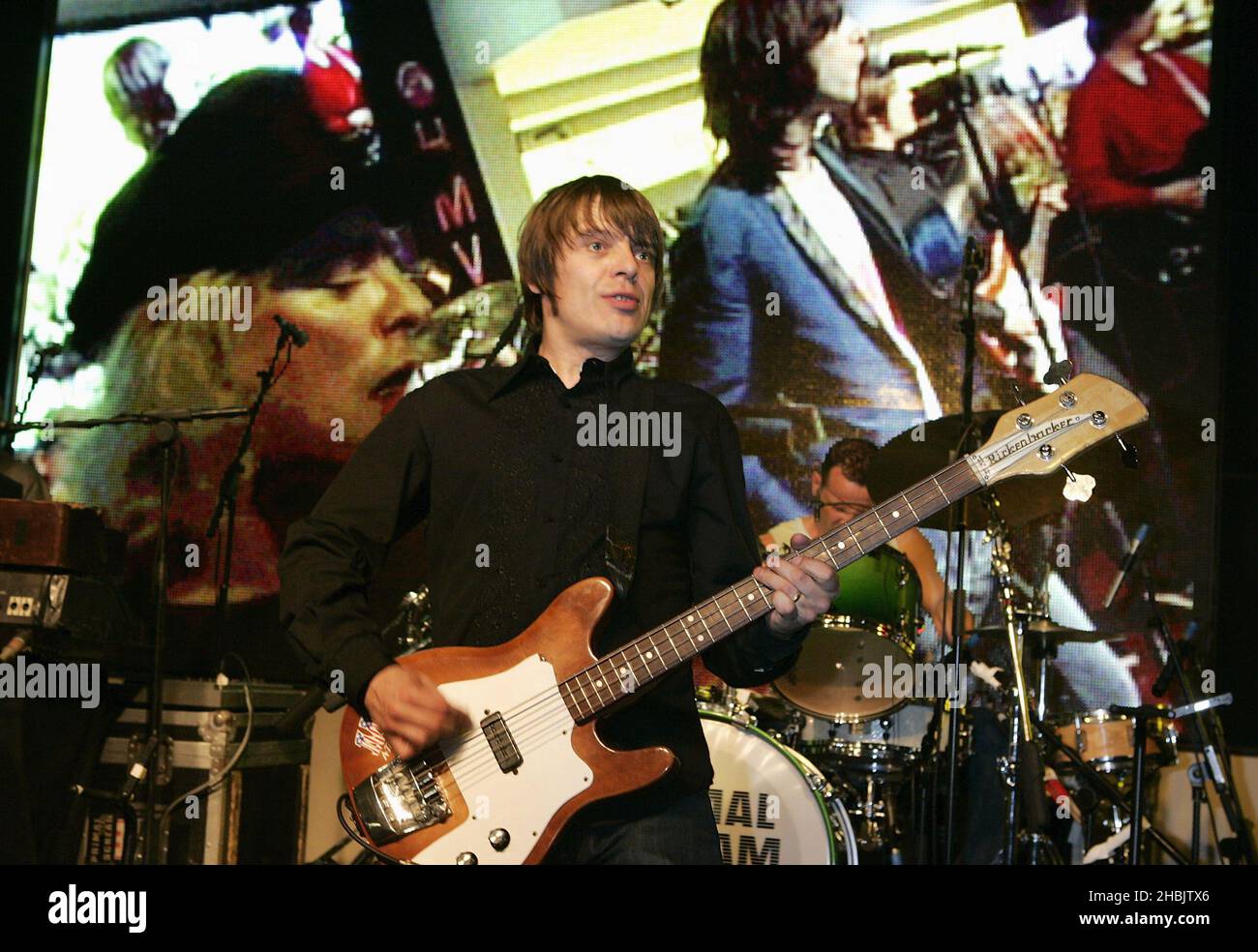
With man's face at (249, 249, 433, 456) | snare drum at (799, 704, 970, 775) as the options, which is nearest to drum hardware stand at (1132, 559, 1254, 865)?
snare drum at (799, 704, 970, 775)

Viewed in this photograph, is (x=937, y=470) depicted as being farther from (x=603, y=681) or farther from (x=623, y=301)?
(x=603, y=681)

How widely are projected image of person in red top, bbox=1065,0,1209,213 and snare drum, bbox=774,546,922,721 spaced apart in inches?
92.5

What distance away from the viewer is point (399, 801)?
261 centimetres

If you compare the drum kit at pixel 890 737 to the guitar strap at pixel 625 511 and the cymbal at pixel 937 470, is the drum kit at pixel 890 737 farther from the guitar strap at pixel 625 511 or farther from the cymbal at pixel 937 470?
the guitar strap at pixel 625 511

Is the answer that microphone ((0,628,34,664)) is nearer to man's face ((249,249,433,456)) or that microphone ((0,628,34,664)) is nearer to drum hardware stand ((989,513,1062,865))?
man's face ((249,249,433,456))

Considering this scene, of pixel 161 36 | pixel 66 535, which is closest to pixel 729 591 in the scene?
pixel 66 535

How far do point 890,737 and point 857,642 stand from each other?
0.49 m

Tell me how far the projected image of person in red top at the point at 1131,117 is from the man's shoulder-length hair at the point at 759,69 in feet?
4.20

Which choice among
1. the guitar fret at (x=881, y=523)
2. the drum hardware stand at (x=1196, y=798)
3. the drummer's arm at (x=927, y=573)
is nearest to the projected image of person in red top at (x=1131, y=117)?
the drummer's arm at (x=927, y=573)

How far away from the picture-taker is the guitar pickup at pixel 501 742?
2.60m

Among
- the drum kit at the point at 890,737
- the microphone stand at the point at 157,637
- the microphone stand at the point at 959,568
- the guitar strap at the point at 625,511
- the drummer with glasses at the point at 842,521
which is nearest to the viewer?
the guitar strap at the point at 625,511

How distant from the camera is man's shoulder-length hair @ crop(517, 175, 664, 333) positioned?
2926mm
